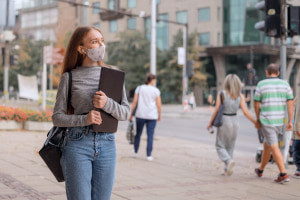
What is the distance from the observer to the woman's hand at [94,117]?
3053mm

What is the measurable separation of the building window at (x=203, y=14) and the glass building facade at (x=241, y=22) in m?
1.88

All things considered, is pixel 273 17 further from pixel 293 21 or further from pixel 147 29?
pixel 147 29

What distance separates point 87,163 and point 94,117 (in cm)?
33

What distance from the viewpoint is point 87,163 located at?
123 inches

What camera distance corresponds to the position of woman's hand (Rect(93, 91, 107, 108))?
3.08 meters

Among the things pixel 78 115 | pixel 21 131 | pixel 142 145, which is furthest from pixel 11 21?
pixel 78 115

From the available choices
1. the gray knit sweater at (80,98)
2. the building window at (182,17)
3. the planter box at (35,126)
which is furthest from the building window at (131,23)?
the gray knit sweater at (80,98)

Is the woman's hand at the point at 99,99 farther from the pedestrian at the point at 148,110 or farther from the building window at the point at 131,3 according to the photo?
the building window at the point at 131,3

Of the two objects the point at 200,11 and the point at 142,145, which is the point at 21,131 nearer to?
the point at 142,145

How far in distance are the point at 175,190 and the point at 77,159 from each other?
11.6 feet

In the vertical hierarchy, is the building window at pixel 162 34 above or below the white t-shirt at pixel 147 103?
above

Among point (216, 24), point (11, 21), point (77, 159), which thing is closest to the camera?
point (77, 159)

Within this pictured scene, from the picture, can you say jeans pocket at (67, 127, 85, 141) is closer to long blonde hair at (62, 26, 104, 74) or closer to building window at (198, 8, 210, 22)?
long blonde hair at (62, 26, 104, 74)

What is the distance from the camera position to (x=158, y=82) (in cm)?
5325
